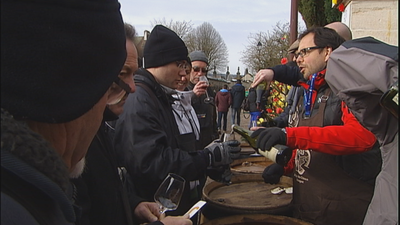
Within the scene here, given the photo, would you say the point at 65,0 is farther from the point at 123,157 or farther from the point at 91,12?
the point at 123,157

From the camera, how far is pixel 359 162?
7.14 ft

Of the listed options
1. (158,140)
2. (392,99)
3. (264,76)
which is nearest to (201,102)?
(264,76)

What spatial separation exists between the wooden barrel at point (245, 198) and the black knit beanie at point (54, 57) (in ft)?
6.20

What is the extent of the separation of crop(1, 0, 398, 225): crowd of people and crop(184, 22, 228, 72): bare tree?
147 feet

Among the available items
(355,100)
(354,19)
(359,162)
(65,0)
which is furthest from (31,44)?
(354,19)

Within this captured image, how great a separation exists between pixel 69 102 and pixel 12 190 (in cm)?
20

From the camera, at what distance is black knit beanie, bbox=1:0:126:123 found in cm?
A: 59

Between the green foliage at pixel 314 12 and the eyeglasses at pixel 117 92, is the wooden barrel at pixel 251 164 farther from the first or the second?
the green foliage at pixel 314 12

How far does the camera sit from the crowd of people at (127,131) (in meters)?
0.60

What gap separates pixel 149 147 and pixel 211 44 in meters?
48.3

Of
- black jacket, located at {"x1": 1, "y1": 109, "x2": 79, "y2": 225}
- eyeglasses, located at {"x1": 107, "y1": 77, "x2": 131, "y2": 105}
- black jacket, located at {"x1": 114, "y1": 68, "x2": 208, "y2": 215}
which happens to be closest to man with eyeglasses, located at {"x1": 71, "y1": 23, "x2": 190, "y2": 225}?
eyeglasses, located at {"x1": 107, "y1": 77, "x2": 131, "y2": 105}

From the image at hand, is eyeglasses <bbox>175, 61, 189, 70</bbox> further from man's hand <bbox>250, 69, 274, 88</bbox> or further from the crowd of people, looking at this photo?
man's hand <bbox>250, 69, 274, 88</bbox>

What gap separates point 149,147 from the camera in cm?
214

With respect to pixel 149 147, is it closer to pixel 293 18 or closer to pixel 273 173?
pixel 273 173
